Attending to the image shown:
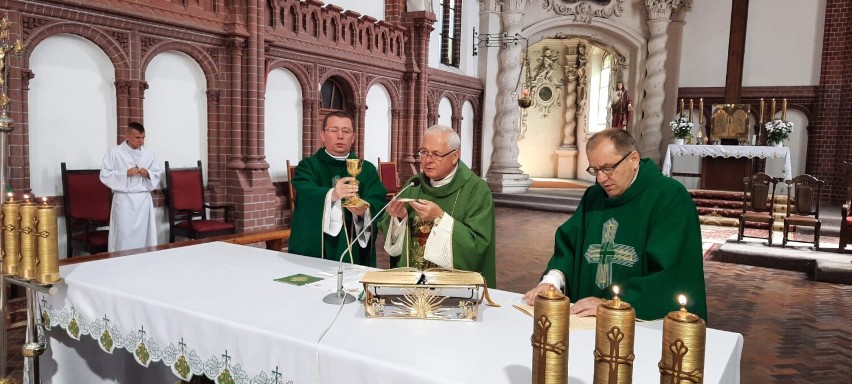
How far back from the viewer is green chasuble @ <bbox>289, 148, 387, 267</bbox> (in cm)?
430

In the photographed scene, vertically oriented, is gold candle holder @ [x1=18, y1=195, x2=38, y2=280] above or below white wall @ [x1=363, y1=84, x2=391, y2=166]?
below

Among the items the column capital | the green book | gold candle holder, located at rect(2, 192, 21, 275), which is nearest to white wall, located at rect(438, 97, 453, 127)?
the column capital

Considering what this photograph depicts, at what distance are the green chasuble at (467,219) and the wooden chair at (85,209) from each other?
4.45m

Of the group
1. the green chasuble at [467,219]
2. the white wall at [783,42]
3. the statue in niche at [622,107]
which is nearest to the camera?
the green chasuble at [467,219]

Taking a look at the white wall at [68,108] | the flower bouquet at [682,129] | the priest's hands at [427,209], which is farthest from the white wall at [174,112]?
the flower bouquet at [682,129]

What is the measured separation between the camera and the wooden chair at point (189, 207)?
7.68 m

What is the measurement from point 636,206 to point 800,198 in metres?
7.78

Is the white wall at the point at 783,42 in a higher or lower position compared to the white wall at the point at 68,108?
higher

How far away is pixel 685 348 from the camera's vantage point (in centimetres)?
131

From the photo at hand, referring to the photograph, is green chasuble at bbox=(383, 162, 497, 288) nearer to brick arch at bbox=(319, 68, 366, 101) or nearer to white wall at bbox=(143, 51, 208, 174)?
white wall at bbox=(143, 51, 208, 174)

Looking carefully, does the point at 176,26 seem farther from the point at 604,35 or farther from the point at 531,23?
the point at 604,35

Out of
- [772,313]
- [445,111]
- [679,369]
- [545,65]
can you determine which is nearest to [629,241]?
[679,369]

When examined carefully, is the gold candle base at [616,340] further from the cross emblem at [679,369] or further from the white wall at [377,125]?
the white wall at [377,125]

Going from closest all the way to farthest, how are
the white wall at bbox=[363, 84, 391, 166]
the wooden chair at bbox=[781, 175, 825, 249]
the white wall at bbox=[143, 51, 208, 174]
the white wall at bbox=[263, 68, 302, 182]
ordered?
the white wall at bbox=[143, 51, 208, 174]
the wooden chair at bbox=[781, 175, 825, 249]
the white wall at bbox=[263, 68, 302, 182]
the white wall at bbox=[363, 84, 391, 166]
